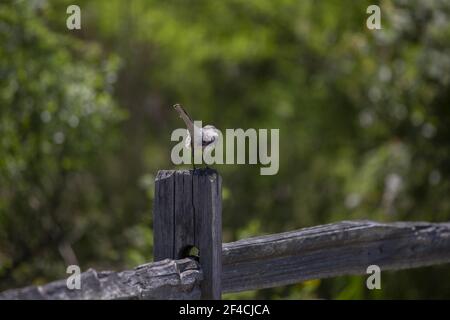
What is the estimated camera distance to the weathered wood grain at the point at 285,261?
9.95 ft

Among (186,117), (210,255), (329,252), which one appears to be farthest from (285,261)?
(186,117)

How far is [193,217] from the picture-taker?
361cm

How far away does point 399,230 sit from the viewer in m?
4.54

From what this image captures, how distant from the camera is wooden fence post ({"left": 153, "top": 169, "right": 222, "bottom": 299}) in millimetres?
3566

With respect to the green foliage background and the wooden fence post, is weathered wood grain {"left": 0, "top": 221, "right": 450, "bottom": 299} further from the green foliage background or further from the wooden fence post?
the green foliage background

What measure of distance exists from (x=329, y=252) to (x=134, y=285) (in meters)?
1.40

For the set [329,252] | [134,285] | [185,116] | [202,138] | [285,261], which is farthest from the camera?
[329,252]

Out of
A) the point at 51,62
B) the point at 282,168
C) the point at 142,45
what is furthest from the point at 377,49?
the point at 142,45

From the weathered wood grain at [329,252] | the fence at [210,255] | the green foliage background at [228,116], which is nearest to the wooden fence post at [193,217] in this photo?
the fence at [210,255]

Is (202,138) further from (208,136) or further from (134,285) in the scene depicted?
(134,285)

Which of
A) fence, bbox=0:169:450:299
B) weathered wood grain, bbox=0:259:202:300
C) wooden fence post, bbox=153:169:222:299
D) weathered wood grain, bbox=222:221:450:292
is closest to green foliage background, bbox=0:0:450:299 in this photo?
weathered wood grain, bbox=222:221:450:292

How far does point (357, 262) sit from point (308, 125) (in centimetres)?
963

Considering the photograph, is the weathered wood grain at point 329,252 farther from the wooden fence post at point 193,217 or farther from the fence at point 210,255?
the wooden fence post at point 193,217
